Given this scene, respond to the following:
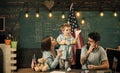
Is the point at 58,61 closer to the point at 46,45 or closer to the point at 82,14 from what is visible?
the point at 46,45

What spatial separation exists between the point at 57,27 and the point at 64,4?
742 millimetres

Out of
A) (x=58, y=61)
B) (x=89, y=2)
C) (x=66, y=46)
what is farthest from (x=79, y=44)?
(x=58, y=61)

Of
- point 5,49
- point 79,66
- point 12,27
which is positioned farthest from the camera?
point 12,27

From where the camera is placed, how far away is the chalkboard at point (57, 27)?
7.26 m

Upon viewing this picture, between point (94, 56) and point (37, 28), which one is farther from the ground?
point (37, 28)

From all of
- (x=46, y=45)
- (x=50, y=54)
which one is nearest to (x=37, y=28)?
(x=46, y=45)

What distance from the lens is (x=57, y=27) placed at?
7.30m

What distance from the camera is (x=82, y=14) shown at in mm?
7289

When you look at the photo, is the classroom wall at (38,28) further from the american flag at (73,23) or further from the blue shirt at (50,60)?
the blue shirt at (50,60)

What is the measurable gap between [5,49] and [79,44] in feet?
7.01

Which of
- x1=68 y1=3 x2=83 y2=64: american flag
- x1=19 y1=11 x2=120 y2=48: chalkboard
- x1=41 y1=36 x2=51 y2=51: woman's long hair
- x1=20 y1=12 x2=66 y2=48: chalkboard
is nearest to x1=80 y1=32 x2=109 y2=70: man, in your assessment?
x1=41 y1=36 x2=51 y2=51: woman's long hair

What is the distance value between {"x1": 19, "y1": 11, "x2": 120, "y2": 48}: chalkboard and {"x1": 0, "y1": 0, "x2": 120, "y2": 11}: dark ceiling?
15 centimetres

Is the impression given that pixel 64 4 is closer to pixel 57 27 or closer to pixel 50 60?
pixel 57 27

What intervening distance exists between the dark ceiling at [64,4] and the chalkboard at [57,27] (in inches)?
5.9
